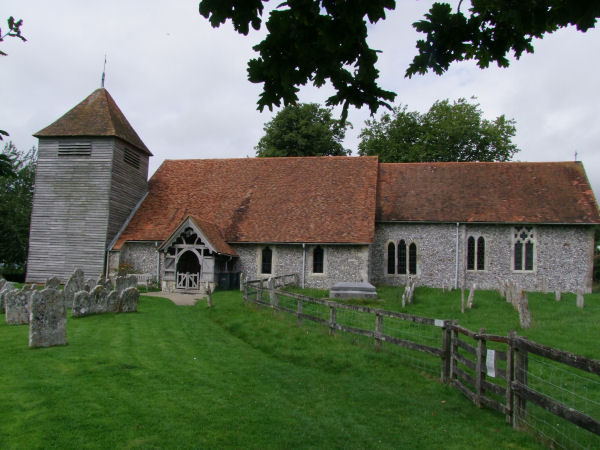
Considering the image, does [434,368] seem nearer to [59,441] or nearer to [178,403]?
[178,403]

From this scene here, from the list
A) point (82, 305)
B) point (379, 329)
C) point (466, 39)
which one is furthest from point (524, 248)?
point (466, 39)

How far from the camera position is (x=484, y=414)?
265 inches

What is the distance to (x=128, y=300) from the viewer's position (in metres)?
15.9

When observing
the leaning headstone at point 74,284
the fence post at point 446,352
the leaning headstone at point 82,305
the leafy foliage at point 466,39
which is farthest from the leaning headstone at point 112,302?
A: the leafy foliage at point 466,39

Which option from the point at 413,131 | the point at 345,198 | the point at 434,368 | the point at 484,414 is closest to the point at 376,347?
the point at 434,368

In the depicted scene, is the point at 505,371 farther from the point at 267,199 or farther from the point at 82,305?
the point at 267,199

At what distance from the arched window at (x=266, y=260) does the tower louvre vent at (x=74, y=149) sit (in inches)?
419

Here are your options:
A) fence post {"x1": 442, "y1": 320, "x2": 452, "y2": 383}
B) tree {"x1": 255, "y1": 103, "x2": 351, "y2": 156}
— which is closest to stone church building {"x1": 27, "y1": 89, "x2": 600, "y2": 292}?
tree {"x1": 255, "y1": 103, "x2": 351, "y2": 156}

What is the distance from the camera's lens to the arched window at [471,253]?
81.7 ft

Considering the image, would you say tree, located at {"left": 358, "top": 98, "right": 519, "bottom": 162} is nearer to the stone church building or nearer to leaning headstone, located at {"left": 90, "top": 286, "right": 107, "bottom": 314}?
the stone church building

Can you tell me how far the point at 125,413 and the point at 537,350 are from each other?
203 inches

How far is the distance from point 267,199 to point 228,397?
20.0 meters

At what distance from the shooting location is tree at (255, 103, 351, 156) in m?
38.3

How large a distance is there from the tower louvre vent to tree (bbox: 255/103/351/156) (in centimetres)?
1581
